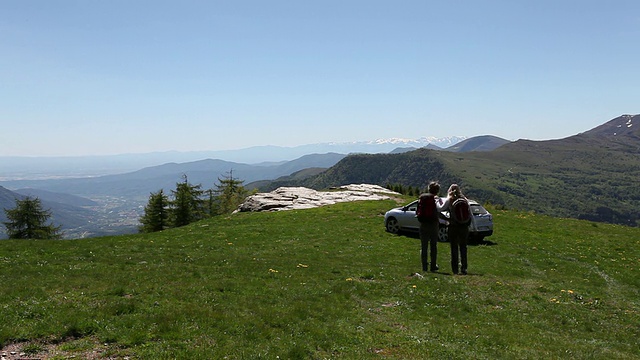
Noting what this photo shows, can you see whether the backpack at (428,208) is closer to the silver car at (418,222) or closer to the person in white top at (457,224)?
the person in white top at (457,224)

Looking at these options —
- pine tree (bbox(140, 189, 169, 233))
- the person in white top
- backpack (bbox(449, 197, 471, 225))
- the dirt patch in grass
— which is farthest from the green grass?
pine tree (bbox(140, 189, 169, 233))

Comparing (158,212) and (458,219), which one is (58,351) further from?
(158,212)

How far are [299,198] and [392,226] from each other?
23274 millimetres

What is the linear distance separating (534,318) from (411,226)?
1654cm

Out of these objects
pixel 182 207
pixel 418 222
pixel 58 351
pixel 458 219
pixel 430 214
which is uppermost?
pixel 430 214

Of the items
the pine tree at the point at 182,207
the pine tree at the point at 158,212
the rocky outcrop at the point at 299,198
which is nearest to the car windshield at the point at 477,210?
the rocky outcrop at the point at 299,198

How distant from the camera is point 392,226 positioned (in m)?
30.4

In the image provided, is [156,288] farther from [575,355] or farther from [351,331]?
[575,355]

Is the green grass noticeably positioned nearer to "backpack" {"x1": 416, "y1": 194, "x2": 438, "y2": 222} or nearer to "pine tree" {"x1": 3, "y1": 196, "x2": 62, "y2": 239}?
"backpack" {"x1": 416, "y1": 194, "x2": 438, "y2": 222}

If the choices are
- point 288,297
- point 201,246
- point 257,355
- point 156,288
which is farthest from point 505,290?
point 201,246

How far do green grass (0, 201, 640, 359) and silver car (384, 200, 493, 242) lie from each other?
54.2 inches

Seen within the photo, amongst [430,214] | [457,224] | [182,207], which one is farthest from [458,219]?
[182,207]

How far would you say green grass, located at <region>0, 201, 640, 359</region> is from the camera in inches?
368

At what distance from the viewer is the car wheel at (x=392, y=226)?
30109 millimetres
